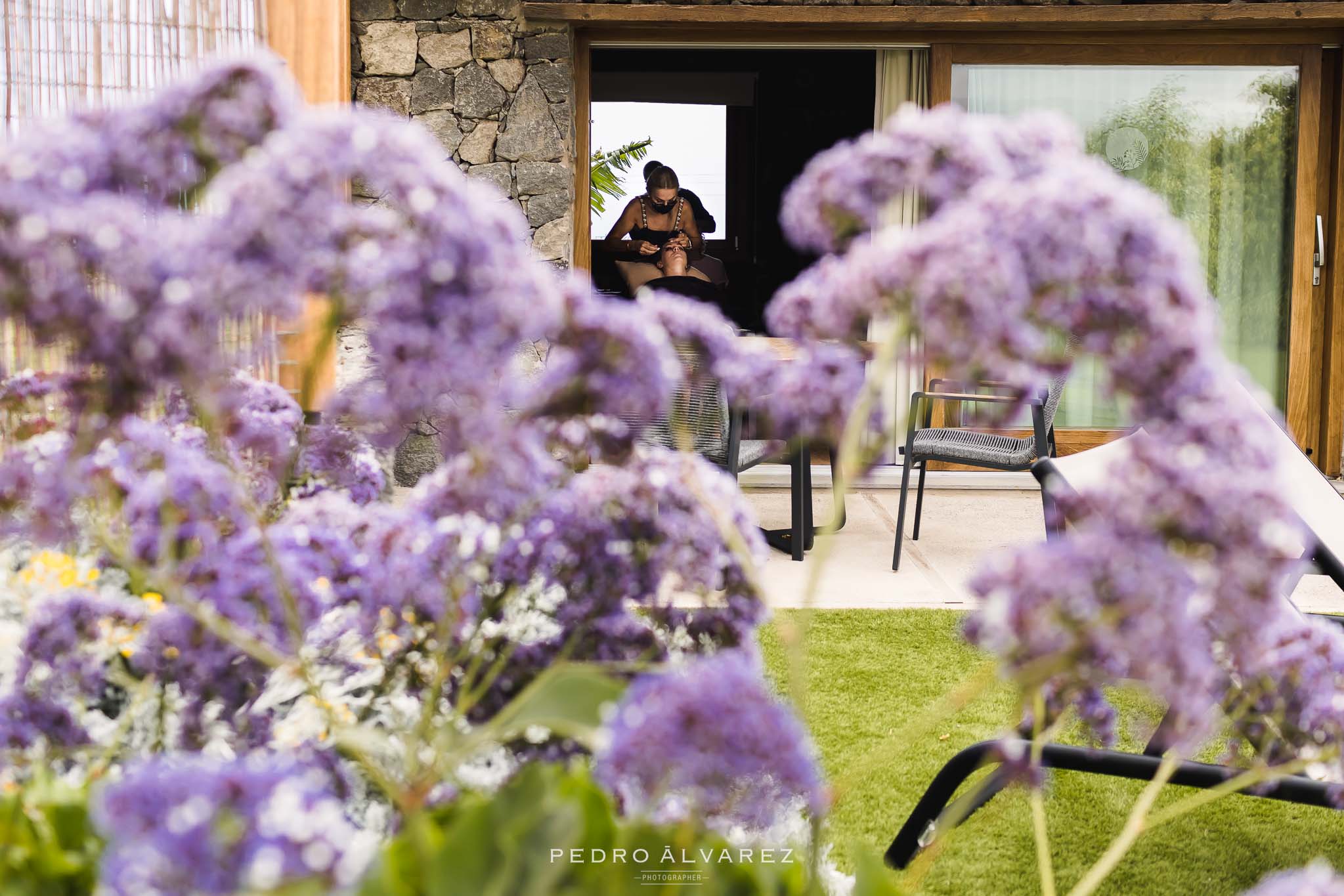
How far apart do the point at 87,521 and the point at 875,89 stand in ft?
21.8

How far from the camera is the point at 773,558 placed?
4.73 m

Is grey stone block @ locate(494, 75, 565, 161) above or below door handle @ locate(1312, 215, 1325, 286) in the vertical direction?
above

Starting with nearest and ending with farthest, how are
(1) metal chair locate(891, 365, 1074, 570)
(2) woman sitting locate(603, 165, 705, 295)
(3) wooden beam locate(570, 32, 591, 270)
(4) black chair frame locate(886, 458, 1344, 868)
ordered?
(4) black chair frame locate(886, 458, 1344, 868), (1) metal chair locate(891, 365, 1074, 570), (3) wooden beam locate(570, 32, 591, 270), (2) woman sitting locate(603, 165, 705, 295)

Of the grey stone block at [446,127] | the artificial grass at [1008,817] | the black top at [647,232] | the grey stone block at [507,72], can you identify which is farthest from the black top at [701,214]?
the artificial grass at [1008,817]

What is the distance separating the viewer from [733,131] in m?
8.47

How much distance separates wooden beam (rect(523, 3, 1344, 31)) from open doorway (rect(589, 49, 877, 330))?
63.6 inches

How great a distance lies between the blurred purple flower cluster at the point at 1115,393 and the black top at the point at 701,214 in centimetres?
763

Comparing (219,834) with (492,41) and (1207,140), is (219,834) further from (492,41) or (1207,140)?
(1207,140)

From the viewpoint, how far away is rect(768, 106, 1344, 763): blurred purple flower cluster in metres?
0.43

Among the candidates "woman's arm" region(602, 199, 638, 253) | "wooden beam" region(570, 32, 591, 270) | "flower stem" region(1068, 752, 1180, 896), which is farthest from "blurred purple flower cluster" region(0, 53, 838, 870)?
"woman's arm" region(602, 199, 638, 253)

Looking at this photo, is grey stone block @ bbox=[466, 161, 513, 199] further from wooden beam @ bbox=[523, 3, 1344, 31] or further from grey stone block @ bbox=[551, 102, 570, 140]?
wooden beam @ bbox=[523, 3, 1344, 31]

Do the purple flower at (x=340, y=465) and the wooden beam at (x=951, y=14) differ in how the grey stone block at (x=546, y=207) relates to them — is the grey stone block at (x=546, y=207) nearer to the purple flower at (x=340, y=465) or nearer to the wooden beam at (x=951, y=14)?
the wooden beam at (x=951, y=14)

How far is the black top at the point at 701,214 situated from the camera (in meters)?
8.07

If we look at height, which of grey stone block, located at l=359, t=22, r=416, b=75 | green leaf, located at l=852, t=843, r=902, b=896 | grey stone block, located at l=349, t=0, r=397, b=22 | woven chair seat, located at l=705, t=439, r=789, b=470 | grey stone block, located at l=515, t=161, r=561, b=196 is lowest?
woven chair seat, located at l=705, t=439, r=789, b=470
